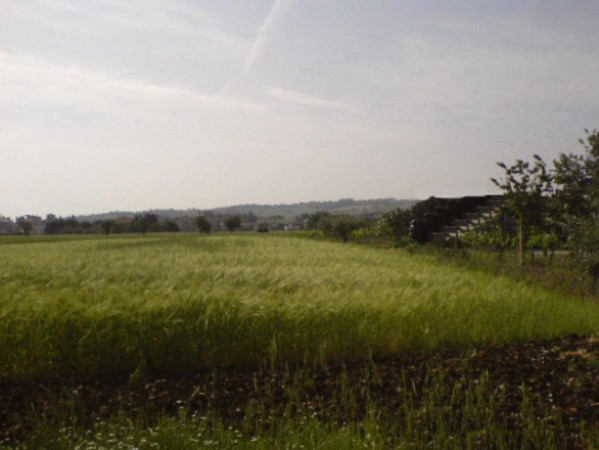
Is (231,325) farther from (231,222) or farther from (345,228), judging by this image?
(231,222)

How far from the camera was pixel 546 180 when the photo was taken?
1870cm

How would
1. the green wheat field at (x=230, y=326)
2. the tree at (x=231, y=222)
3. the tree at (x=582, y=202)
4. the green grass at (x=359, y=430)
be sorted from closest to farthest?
the green grass at (x=359, y=430) → the green wheat field at (x=230, y=326) → the tree at (x=582, y=202) → the tree at (x=231, y=222)

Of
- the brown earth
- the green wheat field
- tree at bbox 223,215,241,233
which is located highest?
tree at bbox 223,215,241,233

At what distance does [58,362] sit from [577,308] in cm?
825

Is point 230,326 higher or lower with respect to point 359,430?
higher

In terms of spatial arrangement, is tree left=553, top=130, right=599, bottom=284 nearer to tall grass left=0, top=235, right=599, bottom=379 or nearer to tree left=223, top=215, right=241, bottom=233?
tall grass left=0, top=235, right=599, bottom=379

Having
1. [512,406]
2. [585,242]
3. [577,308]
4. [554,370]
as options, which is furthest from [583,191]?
[512,406]

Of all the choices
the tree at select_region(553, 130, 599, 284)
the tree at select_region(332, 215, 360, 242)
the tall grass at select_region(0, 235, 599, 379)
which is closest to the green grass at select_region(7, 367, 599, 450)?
the tall grass at select_region(0, 235, 599, 379)

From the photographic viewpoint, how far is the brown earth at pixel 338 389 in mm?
5074

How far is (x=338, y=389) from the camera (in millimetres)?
5836

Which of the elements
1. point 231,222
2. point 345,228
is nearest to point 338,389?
point 345,228

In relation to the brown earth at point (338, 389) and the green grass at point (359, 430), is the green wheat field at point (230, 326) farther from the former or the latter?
the green grass at point (359, 430)

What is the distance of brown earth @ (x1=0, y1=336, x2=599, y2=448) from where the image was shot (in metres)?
5.07

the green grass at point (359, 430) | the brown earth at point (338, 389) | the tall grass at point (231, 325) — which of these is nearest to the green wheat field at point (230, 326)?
the tall grass at point (231, 325)
